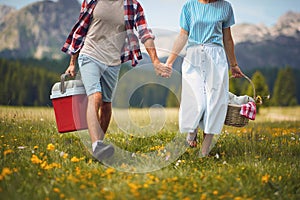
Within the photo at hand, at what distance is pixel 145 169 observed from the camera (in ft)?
14.9

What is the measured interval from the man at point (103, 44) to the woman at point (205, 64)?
1.47 ft

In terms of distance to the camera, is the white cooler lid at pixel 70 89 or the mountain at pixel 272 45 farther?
the mountain at pixel 272 45

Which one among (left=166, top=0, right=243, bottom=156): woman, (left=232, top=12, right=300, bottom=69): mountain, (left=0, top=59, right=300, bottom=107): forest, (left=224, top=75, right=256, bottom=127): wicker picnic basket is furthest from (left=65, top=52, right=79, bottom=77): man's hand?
(left=232, top=12, right=300, bottom=69): mountain

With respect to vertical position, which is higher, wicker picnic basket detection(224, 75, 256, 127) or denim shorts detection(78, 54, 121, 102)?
denim shorts detection(78, 54, 121, 102)

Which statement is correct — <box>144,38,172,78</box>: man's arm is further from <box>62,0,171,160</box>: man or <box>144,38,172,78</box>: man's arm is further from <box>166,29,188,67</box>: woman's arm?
<box>166,29,188,67</box>: woman's arm

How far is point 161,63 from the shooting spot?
5.09 m

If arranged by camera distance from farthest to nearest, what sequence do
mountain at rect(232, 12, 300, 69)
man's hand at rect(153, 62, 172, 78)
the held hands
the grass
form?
1. mountain at rect(232, 12, 300, 69)
2. the held hands
3. man's hand at rect(153, 62, 172, 78)
4. the grass

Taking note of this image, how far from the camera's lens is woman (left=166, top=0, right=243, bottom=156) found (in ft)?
17.4

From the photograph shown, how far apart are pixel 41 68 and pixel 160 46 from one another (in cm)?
3026

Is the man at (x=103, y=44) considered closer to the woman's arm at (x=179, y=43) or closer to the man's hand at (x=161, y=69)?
the man's hand at (x=161, y=69)

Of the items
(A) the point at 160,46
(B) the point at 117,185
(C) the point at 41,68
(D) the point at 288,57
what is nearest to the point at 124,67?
(A) the point at 160,46

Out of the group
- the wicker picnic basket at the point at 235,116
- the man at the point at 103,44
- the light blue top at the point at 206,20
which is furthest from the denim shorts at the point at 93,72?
the wicker picnic basket at the point at 235,116

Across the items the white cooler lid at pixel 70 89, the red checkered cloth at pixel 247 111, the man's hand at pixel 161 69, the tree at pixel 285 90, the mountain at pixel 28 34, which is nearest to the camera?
the man's hand at pixel 161 69

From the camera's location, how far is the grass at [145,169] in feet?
12.2
